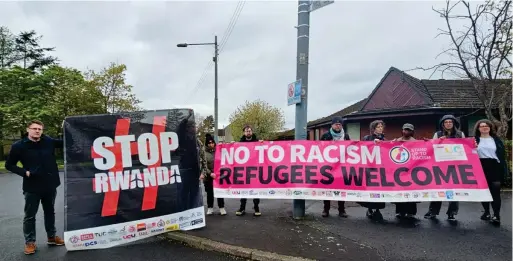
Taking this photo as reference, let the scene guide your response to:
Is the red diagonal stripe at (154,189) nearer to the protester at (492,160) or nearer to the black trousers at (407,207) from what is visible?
the black trousers at (407,207)

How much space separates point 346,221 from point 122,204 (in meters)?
3.81

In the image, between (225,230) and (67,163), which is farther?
(225,230)

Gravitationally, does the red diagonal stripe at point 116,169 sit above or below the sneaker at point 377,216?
above

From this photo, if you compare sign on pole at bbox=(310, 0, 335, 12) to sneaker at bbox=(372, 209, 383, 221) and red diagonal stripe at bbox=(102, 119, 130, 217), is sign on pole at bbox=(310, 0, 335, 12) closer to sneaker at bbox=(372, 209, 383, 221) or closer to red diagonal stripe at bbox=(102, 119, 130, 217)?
red diagonal stripe at bbox=(102, 119, 130, 217)

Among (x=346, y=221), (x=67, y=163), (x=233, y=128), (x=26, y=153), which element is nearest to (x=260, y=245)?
(x=346, y=221)

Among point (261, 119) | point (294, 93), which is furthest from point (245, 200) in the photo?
A: point (261, 119)

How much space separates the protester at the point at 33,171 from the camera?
186 inches

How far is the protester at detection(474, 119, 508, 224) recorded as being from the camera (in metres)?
5.73

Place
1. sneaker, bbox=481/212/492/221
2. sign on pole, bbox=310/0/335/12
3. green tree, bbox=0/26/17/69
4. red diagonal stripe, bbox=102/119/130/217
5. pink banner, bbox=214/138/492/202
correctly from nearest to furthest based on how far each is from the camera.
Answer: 1. red diagonal stripe, bbox=102/119/130/217
2. sign on pole, bbox=310/0/335/12
3. pink banner, bbox=214/138/492/202
4. sneaker, bbox=481/212/492/221
5. green tree, bbox=0/26/17/69

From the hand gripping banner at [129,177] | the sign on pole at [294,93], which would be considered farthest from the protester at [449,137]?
the hand gripping banner at [129,177]

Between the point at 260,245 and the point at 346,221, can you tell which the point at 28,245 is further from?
the point at 346,221

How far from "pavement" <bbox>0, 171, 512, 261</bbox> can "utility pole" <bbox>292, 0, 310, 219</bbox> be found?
11.8 inches

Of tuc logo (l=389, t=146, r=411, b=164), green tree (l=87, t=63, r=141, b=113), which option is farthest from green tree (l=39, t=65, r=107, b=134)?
tuc logo (l=389, t=146, r=411, b=164)

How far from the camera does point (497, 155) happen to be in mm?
5766
